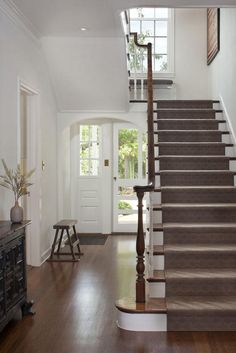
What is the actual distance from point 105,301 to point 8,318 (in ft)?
3.68

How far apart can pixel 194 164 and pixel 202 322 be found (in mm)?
2504

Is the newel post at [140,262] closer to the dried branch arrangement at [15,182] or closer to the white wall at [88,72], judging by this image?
the dried branch arrangement at [15,182]

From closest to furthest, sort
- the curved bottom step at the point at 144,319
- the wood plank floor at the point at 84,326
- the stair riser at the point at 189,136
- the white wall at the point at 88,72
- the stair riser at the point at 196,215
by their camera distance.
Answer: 1. the wood plank floor at the point at 84,326
2. the curved bottom step at the point at 144,319
3. the stair riser at the point at 196,215
4. the white wall at the point at 88,72
5. the stair riser at the point at 189,136

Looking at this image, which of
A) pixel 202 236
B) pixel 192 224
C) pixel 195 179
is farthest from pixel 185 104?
pixel 202 236

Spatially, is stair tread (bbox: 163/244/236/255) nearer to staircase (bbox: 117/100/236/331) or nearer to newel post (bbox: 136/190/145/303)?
→ staircase (bbox: 117/100/236/331)

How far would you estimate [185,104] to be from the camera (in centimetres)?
720

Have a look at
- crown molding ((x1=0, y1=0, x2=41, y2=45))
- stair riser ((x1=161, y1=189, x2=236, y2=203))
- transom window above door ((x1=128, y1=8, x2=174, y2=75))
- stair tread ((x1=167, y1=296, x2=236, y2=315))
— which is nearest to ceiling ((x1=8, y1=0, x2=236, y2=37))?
crown molding ((x1=0, y1=0, x2=41, y2=45))

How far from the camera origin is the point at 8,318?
11.4 feet

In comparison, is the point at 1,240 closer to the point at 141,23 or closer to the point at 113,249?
the point at 113,249

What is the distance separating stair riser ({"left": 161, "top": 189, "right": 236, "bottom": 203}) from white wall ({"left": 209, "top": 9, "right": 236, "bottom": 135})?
1242mm

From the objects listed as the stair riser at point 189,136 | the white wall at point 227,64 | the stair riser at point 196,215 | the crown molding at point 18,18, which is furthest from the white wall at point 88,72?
the stair riser at point 196,215

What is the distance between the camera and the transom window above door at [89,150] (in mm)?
8398

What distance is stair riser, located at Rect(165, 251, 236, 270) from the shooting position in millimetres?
4270

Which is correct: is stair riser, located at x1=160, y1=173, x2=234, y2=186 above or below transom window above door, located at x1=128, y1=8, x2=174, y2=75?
below
